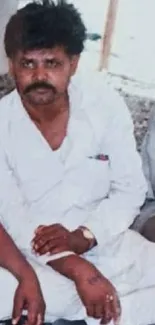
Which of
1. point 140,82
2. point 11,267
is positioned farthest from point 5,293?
point 140,82

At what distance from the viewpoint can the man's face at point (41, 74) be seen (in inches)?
65.7

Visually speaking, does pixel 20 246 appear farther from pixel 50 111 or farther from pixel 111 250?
pixel 50 111

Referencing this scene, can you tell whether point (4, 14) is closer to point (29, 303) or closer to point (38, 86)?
point (38, 86)

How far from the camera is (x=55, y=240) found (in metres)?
1.67

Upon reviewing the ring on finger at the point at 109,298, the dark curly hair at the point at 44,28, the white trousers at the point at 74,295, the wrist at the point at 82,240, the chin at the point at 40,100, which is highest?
the dark curly hair at the point at 44,28

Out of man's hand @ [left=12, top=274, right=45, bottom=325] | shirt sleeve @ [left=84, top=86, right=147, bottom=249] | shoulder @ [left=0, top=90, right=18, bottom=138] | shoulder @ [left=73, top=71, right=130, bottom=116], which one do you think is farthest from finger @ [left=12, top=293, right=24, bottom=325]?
shoulder @ [left=73, top=71, right=130, bottom=116]

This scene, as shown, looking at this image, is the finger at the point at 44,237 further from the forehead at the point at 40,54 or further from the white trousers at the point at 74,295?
the forehead at the point at 40,54

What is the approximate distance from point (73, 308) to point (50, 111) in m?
0.48

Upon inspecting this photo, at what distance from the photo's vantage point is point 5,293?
5.39ft

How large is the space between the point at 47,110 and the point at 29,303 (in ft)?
1.55

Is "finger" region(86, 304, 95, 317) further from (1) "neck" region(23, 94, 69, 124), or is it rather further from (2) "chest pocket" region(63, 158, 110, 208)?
(1) "neck" region(23, 94, 69, 124)

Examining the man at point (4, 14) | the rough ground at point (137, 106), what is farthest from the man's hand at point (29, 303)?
the man at point (4, 14)

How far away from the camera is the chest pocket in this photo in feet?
5.80

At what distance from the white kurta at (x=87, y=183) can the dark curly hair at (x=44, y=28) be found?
0.15 m
